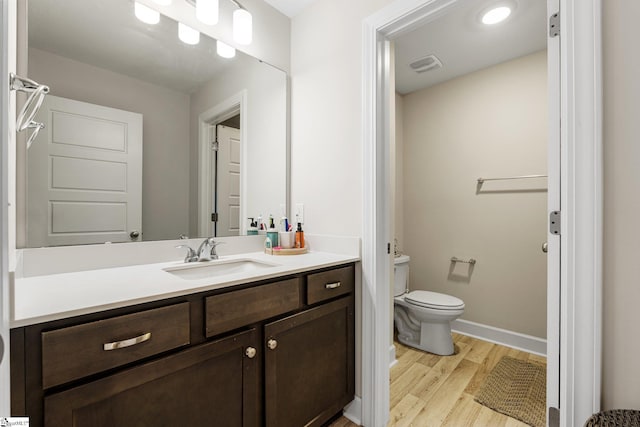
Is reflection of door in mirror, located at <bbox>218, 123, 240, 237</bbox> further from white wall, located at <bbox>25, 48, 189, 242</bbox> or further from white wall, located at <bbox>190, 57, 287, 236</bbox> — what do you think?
white wall, located at <bbox>25, 48, 189, 242</bbox>

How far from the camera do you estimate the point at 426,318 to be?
7.28 ft

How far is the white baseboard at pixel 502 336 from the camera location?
7.26 feet

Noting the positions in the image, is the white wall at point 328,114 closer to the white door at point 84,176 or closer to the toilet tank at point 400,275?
the white door at point 84,176

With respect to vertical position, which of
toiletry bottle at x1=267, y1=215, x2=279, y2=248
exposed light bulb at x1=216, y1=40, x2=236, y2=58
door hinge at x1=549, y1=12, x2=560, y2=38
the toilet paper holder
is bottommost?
the toilet paper holder

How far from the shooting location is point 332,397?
1384mm

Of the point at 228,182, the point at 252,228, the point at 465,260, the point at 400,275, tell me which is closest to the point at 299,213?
the point at 252,228

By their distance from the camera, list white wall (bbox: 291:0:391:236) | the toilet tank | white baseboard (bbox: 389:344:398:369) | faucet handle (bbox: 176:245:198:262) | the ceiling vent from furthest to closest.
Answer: the toilet tank
the ceiling vent
white baseboard (bbox: 389:344:398:369)
white wall (bbox: 291:0:391:236)
faucet handle (bbox: 176:245:198:262)

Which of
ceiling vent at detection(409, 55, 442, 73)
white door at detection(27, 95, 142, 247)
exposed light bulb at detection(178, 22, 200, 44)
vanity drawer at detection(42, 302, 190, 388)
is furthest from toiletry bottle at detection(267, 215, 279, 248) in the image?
ceiling vent at detection(409, 55, 442, 73)

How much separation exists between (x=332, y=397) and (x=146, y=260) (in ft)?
3.60

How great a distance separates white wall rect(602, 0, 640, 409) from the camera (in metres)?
0.89

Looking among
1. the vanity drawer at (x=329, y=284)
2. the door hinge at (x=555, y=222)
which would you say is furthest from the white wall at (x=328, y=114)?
the door hinge at (x=555, y=222)

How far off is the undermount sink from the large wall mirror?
0.76ft

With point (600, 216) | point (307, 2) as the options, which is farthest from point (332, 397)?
point (307, 2)

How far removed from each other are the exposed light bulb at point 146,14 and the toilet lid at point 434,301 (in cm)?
243
